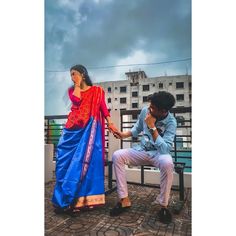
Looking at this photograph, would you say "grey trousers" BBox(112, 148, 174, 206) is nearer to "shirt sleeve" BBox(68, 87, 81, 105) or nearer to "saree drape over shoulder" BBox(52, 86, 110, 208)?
"saree drape over shoulder" BBox(52, 86, 110, 208)

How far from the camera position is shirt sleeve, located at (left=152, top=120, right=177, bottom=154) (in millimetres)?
1784

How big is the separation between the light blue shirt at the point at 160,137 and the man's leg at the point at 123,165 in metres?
0.07

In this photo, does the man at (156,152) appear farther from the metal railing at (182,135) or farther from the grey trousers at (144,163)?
the metal railing at (182,135)

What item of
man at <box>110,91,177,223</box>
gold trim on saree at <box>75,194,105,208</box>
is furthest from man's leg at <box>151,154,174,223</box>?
gold trim on saree at <box>75,194,105,208</box>

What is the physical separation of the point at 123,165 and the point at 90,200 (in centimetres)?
39

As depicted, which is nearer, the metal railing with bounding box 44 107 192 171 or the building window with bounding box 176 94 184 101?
the building window with bounding box 176 94 184 101

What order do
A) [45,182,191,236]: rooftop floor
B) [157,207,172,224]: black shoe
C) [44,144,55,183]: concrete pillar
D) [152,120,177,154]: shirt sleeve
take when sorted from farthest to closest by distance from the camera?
[44,144,55,183]: concrete pillar → [152,120,177,154]: shirt sleeve → [157,207,172,224]: black shoe → [45,182,191,236]: rooftop floor

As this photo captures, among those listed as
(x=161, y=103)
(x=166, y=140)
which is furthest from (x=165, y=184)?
(x=161, y=103)

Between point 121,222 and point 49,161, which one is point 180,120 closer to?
point 121,222

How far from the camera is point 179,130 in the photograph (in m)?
2.52

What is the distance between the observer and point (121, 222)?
1685 mm

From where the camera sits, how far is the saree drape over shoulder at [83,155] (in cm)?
190
